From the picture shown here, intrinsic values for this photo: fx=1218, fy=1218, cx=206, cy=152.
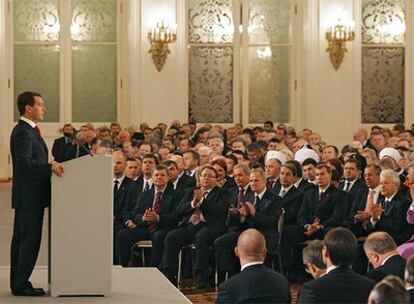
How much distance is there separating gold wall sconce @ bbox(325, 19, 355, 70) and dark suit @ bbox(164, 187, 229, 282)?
11.1 m

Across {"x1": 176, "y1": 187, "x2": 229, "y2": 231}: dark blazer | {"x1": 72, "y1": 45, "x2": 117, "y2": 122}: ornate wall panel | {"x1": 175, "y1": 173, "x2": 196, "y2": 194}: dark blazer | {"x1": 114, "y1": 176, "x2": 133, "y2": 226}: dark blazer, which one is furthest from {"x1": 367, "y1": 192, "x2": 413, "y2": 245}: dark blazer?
{"x1": 72, "y1": 45, "x2": 117, "y2": 122}: ornate wall panel

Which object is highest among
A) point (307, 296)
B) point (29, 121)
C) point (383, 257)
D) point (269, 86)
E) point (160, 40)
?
point (160, 40)

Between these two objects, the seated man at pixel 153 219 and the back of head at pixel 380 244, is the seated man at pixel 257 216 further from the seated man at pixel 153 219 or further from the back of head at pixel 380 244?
the back of head at pixel 380 244

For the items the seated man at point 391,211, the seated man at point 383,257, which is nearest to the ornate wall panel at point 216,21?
the seated man at point 391,211

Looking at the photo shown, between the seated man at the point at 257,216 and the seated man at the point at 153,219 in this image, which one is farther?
the seated man at the point at 153,219

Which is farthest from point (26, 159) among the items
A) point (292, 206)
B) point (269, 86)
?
point (269, 86)

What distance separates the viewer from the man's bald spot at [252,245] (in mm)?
6812

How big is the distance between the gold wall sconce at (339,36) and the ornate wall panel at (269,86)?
105 centimetres

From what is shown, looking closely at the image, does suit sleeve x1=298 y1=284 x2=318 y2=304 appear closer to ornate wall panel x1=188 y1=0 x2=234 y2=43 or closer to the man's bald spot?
the man's bald spot

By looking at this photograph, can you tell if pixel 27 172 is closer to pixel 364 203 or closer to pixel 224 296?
pixel 224 296

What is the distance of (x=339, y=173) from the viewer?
1277 centimetres

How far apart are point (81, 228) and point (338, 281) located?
2800mm

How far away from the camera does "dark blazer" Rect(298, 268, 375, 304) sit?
6.28 metres

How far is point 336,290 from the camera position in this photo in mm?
6312
